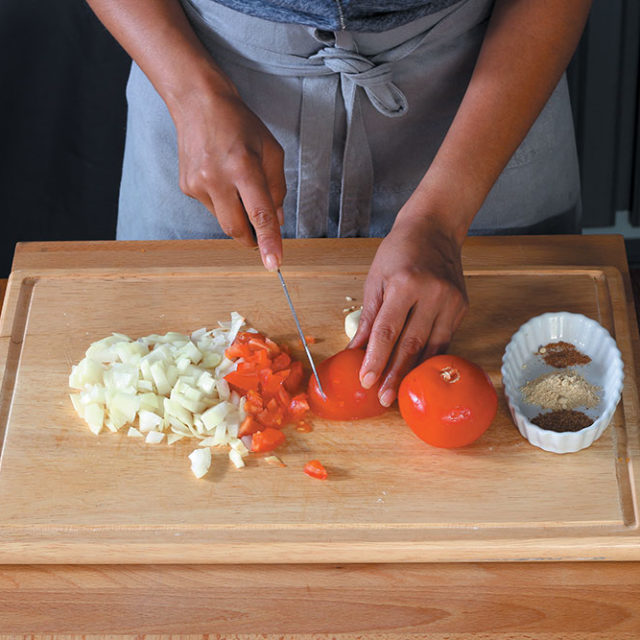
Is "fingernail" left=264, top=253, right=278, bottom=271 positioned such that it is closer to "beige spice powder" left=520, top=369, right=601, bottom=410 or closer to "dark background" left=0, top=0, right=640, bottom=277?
"beige spice powder" left=520, top=369, right=601, bottom=410

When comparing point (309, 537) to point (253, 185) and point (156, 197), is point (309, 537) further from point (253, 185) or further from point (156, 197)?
point (156, 197)

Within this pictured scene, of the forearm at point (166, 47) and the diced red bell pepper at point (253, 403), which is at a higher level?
the forearm at point (166, 47)

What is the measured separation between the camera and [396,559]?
1241 mm

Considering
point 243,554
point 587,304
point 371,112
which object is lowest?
point 243,554

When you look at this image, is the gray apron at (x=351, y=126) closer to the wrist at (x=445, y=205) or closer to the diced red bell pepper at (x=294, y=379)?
the wrist at (x=445, y=205)

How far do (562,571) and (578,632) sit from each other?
87 millimetres

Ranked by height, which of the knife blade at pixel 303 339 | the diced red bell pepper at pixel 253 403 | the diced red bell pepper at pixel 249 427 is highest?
the knife blade at pixel 303 339

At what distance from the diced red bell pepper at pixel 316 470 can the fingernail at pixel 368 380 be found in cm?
13

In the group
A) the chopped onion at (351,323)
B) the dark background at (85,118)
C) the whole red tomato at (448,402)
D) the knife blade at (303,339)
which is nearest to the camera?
the whole red tomato at (448,402)

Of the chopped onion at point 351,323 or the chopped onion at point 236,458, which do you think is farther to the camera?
the chopped onion at point 351,323

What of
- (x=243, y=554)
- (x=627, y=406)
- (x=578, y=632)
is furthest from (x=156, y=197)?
(x=578, y=632)

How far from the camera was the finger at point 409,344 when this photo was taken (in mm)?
1392

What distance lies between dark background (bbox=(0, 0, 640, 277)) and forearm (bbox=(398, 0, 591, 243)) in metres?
→ 0.97

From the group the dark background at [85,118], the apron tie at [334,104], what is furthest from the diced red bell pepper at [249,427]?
the dark background at [85,118]
